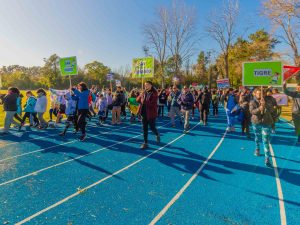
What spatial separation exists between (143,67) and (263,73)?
19.9 feet

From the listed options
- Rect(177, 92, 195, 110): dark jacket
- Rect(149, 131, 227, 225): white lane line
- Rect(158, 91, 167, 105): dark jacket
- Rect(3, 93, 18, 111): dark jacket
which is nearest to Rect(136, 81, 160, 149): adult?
Rect(149, 131, 227, 225): white lane line

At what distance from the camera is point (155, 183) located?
4.76m

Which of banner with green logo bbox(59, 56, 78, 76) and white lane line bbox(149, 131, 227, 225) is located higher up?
banner with green logo bbox(59, 56, 78, 76)

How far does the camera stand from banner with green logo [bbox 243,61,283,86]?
6461mm

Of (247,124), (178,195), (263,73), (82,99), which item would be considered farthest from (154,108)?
(247,124)

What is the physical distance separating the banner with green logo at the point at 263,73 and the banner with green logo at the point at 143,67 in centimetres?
524

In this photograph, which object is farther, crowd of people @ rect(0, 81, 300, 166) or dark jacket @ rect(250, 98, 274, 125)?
crowd of people @ rect(0, 81, 300, 166)

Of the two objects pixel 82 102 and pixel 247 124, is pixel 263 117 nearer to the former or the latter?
pixel 247 124

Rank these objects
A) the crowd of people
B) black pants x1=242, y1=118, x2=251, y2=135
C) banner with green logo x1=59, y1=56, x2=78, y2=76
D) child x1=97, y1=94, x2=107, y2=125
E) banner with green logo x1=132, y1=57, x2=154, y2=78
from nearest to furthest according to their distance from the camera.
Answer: the crowd of people, black pants x1=242, y1=118, x2=251, y2=135, banner with green logo x1=59, y1=56, x2=78, y2=76, banner with green logo x1=132, y1=57, x2=154, y2=78, child x1=97, y1=94, x2=107, y2=125

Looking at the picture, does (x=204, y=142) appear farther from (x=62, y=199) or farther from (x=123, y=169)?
(x=62, y=199)

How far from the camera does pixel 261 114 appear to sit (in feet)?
19.4

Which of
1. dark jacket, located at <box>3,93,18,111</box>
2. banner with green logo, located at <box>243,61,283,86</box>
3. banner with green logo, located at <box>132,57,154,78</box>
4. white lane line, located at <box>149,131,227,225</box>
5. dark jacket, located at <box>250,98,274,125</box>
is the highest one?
banner with green logo, located at <box>132,57,154,78</box>

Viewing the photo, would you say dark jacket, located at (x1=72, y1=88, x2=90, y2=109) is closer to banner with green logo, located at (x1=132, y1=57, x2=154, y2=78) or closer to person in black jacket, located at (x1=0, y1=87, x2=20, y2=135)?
person in black jacket, located at (x1=0, y1=87, x2=20, y2=135)

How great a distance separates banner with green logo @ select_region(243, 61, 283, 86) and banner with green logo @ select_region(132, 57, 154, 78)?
206 inches
